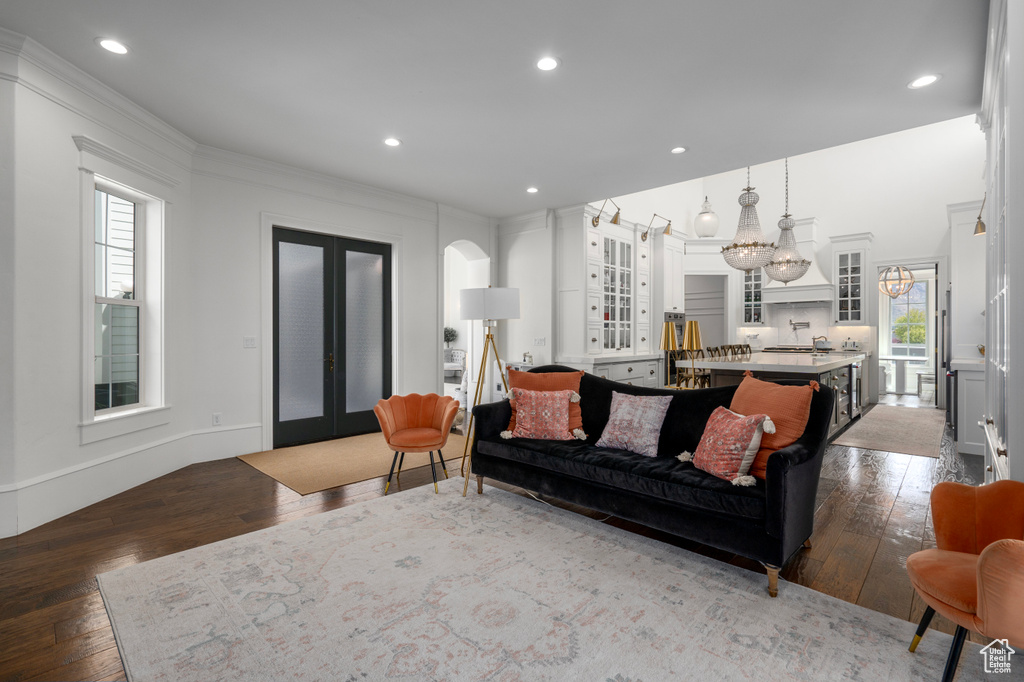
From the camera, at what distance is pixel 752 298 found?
953 cm

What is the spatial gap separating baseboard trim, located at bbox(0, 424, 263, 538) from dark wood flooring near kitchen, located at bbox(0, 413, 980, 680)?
3.0 inches

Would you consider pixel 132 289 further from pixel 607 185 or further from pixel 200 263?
pixel 607 185

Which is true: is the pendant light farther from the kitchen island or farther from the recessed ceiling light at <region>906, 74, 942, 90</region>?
the recessed ceiling light at <region>906, 74, 942, 90</region>

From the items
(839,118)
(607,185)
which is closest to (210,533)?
(607,185)

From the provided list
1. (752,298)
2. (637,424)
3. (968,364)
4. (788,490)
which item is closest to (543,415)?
(637,424)

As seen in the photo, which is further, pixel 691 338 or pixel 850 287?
pixel 850 287

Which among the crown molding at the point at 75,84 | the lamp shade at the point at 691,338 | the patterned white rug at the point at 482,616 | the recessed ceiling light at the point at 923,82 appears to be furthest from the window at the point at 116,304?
the recessed ceiling light at the point at 923,82

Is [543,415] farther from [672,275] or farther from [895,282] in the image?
[895,282]

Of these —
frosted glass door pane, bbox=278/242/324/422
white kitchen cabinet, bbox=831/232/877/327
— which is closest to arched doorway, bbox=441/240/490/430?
frosted glass door pane, bbox=278/242/324/422

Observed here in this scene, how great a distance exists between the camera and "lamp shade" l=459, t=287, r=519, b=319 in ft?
13.9

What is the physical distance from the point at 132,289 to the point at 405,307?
262 cm

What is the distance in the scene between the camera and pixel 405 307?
5.83m

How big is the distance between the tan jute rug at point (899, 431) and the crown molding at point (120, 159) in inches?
270

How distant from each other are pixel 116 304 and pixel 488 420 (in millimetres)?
2992
